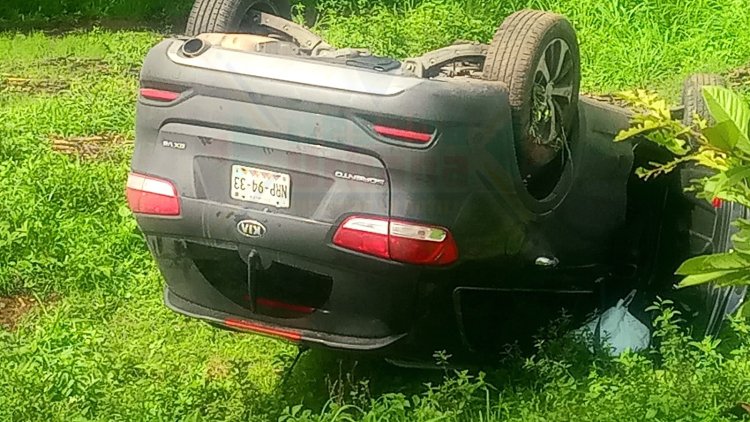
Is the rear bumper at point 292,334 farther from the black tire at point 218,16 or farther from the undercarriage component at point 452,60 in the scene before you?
the black tire at point 218,16

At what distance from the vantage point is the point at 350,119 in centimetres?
354

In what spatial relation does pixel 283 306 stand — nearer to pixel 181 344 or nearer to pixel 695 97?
pixel 181 344

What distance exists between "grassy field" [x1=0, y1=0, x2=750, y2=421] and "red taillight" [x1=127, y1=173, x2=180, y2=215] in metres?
0.76

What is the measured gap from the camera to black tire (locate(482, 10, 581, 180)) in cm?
382

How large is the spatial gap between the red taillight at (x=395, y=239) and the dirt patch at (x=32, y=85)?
6.15 m

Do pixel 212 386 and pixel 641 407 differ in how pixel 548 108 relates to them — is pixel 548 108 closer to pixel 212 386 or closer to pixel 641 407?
pixel 641 407

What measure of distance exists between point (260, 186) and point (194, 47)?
0.56m

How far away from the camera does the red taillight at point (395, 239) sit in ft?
11.5

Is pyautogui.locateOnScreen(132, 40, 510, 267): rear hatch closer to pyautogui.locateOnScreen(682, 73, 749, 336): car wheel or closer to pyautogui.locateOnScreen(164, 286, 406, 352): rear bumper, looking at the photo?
pyautogui.locateOnScreen(164, 286, 406, 352): rear bumper

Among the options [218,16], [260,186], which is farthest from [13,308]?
[260,186]

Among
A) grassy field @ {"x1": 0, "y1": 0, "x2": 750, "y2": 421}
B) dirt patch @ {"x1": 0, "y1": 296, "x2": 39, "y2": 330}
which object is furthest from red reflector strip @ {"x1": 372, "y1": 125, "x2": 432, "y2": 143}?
dirt patch @ {"x1": 0, "y1": 296, "x2": 39, "y2": 330}

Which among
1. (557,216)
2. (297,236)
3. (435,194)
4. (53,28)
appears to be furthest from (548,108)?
(53,28)

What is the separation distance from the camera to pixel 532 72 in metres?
3.84

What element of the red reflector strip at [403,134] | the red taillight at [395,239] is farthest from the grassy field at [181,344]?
the red reflector strip at [403,134]
